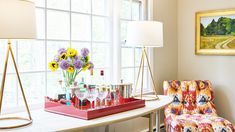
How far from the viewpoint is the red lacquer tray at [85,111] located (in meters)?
2.04

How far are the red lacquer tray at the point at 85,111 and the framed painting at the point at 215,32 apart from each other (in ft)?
7.27

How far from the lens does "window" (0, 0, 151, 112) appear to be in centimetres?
256

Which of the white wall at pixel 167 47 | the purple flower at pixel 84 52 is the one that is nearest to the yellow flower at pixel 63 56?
the purple flower at pixel 84 52

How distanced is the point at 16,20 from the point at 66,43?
1219 millimetres

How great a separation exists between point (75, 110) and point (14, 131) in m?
0.48

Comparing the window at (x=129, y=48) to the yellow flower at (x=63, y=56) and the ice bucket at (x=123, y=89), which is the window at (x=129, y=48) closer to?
the ice bucket at (x=123, y=89)

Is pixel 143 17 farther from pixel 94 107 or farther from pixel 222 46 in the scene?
pixel 94 107

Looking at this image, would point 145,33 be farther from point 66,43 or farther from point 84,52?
point 66,43

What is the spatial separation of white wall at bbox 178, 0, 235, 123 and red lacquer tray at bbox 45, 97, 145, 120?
84.1 inches

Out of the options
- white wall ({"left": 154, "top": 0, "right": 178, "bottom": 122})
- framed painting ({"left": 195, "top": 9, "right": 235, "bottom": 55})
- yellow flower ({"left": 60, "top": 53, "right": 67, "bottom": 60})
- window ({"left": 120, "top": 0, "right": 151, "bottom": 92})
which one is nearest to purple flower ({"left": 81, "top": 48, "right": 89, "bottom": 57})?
yellow flower ({"left": 60, "top": 53, "right": 67, "bottom": 60})

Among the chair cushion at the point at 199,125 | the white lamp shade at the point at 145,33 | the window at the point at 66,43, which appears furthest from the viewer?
Result: the chair cushion at the point at 199,125

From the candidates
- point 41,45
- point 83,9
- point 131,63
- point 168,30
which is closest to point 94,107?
point 41,45

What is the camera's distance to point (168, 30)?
4328mm

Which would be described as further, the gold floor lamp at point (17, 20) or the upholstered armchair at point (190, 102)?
the upholstered armchair at point (190, 102)
